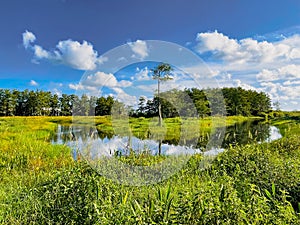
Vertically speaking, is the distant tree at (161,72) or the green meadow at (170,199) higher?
the distant tree at (161,72)

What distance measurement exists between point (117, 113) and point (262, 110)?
7250 centimetres

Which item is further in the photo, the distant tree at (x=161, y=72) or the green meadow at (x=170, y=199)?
the distant tree at (x=161, y=72)

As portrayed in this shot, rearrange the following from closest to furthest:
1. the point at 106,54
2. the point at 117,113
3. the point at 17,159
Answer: the point at 106,54 < the point at 117,113 < the point at 17,159

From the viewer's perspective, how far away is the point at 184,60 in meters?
6.81

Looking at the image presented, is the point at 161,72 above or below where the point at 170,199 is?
above

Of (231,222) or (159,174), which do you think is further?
(159,174)

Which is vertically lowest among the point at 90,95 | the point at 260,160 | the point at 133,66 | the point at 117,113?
the point at 260,160

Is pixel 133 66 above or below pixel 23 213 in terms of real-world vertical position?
above

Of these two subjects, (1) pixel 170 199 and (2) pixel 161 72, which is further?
(2) pixel 161 72

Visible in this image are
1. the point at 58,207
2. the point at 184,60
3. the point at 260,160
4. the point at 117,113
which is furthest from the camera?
the point at 117,113

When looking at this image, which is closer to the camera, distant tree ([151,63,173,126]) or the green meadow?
the green meadow

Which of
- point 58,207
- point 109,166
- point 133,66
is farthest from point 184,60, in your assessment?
point 58,207

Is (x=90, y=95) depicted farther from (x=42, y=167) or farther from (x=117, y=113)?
(x=42, y=167)

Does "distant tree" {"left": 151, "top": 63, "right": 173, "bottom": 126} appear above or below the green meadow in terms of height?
above
